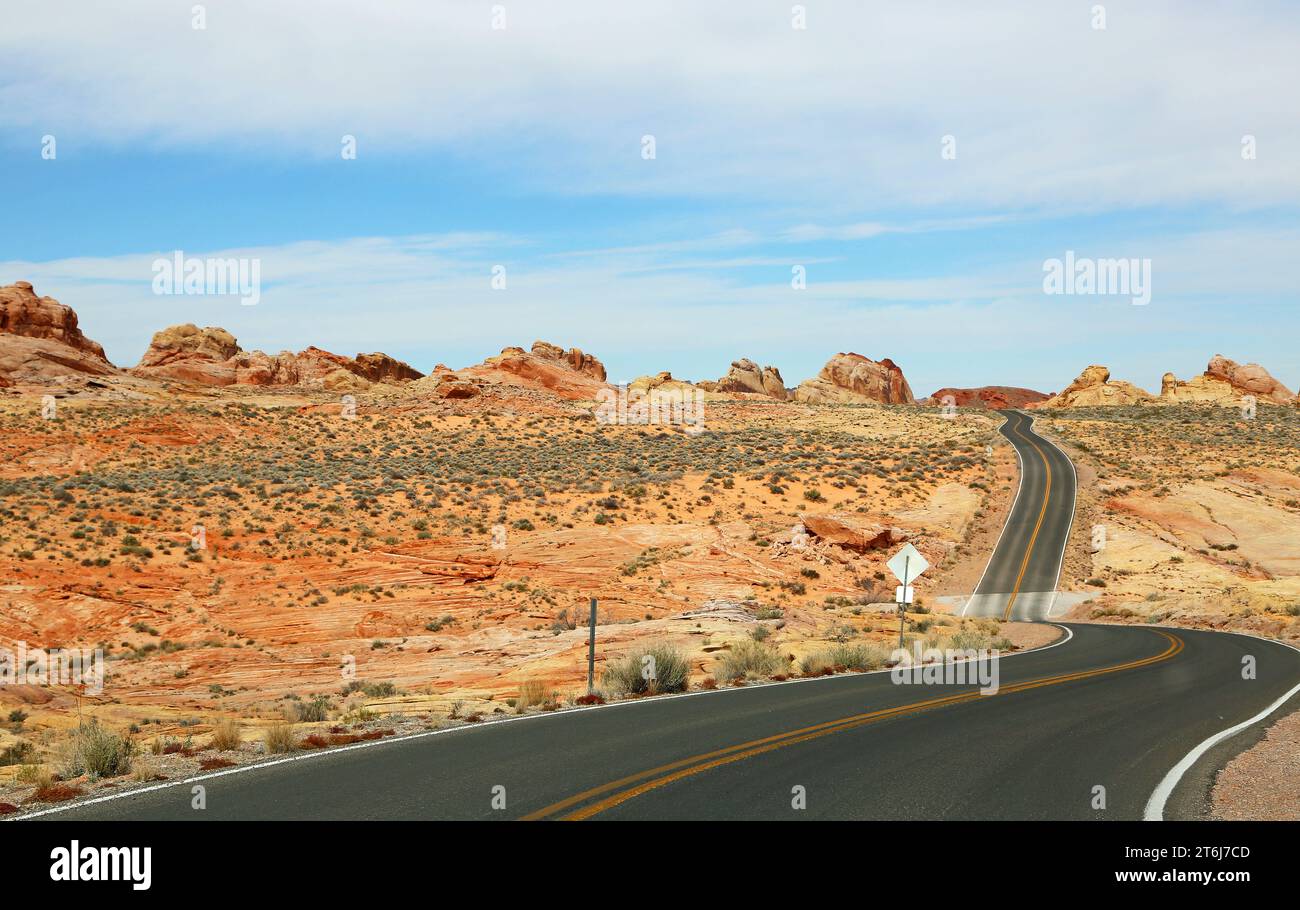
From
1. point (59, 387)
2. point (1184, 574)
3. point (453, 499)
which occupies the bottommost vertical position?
point (1184, 574)

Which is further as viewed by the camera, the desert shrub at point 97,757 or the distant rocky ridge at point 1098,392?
the distant rocky ridge at point 1098,392

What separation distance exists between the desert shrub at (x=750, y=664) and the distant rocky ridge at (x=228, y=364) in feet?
345

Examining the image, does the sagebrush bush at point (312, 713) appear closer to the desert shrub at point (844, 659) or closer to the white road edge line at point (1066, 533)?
the desert shrub at point (844, 659)

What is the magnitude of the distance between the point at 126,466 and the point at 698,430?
41.5 metres

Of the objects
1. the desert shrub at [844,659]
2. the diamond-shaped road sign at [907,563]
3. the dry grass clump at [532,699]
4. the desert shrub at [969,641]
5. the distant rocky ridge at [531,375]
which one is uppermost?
the distant rocky ridge at [531,375]

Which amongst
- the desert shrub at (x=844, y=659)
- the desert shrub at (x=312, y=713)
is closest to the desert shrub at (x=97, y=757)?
the desert shrub at (x=312, y=713)

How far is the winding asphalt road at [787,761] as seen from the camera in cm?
812

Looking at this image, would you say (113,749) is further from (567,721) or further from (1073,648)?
(1073,648)

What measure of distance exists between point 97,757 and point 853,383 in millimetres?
168461

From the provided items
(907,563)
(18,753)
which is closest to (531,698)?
(18,753)

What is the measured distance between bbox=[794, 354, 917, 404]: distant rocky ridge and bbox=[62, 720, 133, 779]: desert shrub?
156m

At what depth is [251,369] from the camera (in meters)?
120

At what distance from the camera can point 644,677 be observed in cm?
1689
